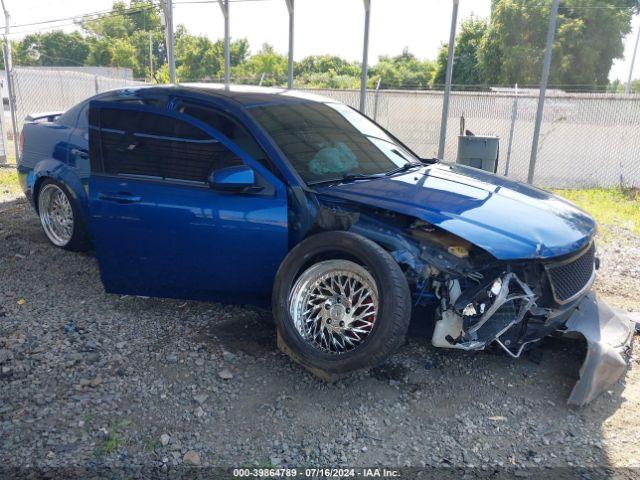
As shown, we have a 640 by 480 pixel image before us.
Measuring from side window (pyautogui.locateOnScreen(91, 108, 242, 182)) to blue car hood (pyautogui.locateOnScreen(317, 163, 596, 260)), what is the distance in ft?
2.96

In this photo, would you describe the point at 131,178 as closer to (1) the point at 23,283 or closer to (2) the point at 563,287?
(1) the point at 23,283

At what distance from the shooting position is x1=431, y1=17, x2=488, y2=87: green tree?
1769 inches

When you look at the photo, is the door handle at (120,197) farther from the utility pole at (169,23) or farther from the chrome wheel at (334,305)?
the utility pole at (169,23)

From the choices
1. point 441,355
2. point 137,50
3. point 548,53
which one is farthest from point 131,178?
point 137,50

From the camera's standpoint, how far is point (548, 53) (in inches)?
313

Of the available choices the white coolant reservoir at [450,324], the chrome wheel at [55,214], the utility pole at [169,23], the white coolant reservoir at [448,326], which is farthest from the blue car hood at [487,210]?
the utility pole at [169,23]

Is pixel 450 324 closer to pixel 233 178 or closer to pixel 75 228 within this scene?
pixel 233 178

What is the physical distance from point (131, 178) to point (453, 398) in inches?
108

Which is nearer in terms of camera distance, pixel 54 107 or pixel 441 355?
pixel 441 355

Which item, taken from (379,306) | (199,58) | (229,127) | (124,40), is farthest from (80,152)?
(124,40)

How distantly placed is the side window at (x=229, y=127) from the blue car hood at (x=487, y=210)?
536 millimetres

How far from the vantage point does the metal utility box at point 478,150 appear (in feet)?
27.0

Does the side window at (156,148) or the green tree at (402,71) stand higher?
the green tree at (402,71)

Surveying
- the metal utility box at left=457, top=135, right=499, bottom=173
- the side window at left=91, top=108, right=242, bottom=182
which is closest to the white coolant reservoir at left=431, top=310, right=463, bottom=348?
the side window at left=91, top=108, right=242, bottom=182
